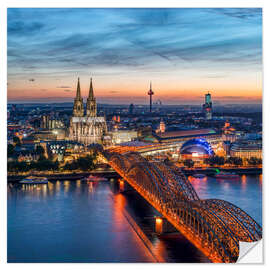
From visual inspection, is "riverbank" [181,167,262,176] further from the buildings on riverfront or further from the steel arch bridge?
the steel arch bridge

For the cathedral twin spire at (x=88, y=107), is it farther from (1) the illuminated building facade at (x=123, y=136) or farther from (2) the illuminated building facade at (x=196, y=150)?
(2) the illuminated building facade at (x=196, y=150)

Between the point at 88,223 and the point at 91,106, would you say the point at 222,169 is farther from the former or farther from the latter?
the point at 91,106

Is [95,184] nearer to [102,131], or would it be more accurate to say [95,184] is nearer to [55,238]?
[55,238]

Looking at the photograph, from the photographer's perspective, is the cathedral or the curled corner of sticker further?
the cathedral

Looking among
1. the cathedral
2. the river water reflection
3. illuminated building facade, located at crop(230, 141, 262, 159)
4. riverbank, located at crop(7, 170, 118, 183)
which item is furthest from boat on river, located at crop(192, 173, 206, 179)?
the cathedral
